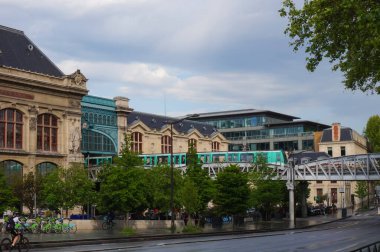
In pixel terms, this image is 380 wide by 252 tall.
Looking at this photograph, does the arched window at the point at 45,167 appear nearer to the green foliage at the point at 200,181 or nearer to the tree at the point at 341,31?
the green foliage at the point at 200,181

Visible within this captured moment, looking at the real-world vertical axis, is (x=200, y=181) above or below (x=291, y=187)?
above

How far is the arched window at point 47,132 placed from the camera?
76688 mm

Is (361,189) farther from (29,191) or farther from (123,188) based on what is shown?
(123,188)

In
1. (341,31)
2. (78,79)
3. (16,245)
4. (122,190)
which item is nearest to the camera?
(341,31)

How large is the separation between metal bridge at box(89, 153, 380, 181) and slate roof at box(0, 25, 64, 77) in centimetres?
1580

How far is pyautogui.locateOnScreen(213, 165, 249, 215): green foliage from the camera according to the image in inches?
2197

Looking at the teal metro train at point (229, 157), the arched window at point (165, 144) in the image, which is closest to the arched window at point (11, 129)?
the teal metro train at point (229, 157)

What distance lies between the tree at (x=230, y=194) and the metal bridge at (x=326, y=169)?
13685 mm

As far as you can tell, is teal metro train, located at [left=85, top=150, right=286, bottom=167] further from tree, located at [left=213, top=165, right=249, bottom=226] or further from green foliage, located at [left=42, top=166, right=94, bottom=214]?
green foliage, located at [left=42, top=166, right=94, bottom=214]

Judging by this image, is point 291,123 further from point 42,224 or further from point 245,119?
point 42,224

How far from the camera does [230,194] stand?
183 feet

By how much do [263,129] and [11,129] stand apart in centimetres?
8678

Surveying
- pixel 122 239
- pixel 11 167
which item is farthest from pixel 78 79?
pixel 122 239

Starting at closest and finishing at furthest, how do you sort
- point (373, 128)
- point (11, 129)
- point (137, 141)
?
point (11, 129) < point (137, 141) < point (373, 128)
